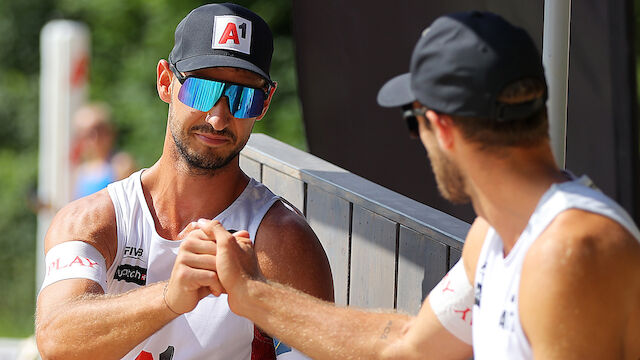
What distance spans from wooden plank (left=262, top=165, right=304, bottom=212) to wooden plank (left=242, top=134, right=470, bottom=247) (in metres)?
0.02

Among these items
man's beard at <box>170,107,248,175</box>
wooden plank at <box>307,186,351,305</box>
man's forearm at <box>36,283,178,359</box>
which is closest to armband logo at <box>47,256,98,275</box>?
man's forearm at <box>36,283,178,359</box>

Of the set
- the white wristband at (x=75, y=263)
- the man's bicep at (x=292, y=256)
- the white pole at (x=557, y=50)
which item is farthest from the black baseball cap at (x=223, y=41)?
the white pole at (x=557, y=50)

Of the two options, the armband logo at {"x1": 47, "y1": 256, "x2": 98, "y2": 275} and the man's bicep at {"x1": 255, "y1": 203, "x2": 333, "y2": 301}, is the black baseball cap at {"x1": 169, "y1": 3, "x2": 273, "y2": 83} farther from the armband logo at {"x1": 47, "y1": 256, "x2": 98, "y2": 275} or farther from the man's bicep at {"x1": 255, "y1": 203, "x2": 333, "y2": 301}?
the armband logo at {"x1": 47, "y1": 256, "x2": 98, "y2": 275}

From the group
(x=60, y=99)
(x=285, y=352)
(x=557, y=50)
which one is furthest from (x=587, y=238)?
(x=60, y=99)

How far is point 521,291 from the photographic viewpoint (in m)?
1.65

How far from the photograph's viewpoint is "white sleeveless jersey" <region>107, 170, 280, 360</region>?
2.49 metres

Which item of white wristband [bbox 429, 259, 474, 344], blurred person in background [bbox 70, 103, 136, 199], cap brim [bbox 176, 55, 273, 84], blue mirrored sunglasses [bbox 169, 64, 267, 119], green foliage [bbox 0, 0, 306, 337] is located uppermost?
cap brim [bbox 176, 55, 273, 84]

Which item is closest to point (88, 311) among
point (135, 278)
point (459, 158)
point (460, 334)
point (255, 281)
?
point (135, 278)

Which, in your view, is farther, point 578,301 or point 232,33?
point 232,33

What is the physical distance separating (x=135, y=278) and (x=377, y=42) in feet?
5.37

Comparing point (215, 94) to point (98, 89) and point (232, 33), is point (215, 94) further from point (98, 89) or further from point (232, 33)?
point (98, 89)

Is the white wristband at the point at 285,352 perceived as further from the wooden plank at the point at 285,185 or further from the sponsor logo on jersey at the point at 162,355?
the wooden plank at the point at 285,185

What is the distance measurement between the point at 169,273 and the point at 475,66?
3.97 feet

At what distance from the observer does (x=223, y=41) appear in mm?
2512
